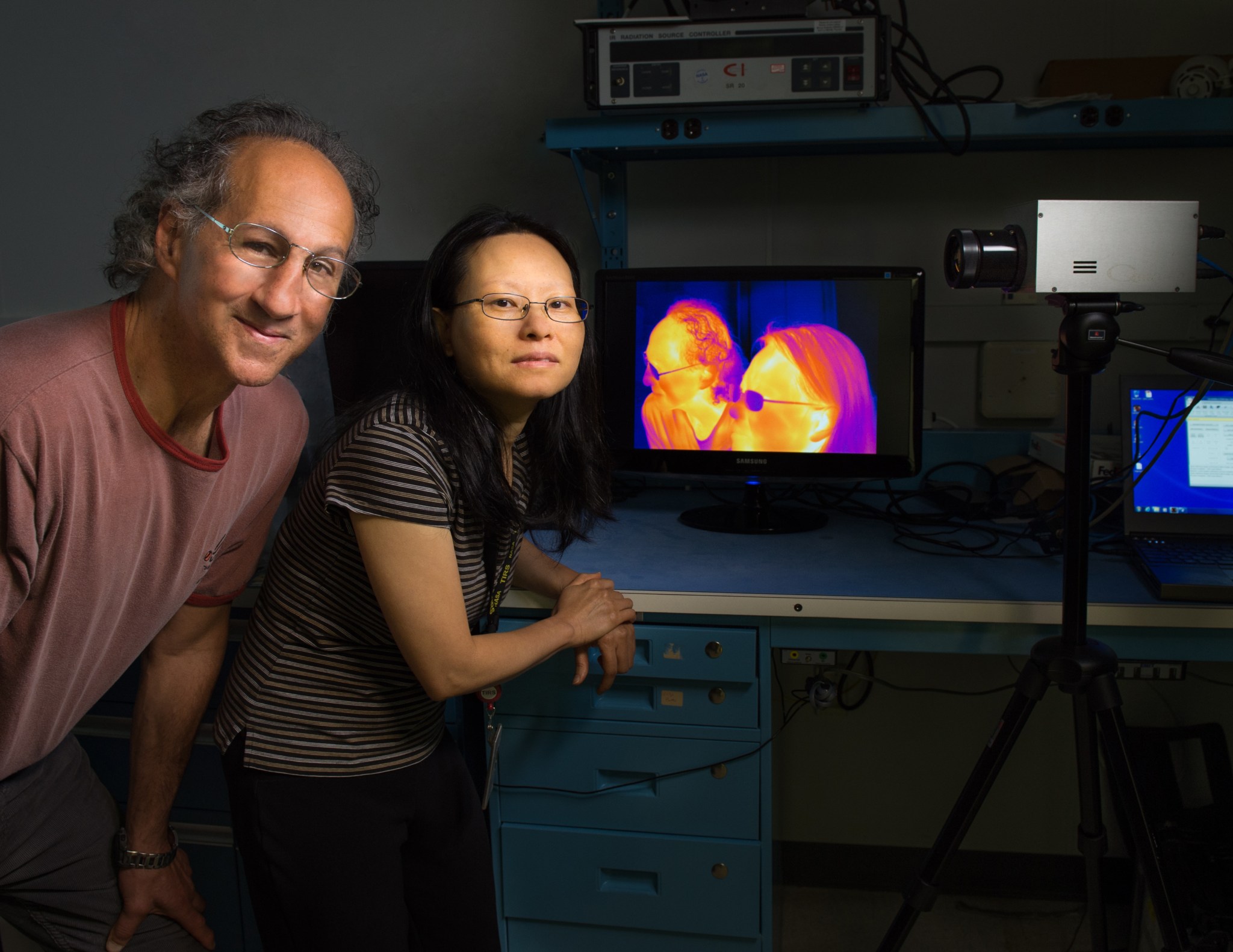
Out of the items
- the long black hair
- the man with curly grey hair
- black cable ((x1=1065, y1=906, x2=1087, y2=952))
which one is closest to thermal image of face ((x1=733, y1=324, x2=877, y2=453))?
the long black hair

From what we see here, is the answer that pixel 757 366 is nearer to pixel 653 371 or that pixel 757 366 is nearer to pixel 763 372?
pixel 763 372

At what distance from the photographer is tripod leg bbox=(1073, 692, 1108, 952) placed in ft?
4.06

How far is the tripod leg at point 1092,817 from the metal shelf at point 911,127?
1.00 metres

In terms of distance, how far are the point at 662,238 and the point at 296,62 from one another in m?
0.95

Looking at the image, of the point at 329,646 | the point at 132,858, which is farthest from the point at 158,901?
the point at 329,646

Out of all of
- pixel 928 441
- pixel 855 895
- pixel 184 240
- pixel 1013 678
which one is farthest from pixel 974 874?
pixel 184 240

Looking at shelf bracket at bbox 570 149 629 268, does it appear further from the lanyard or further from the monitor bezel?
the lanyard

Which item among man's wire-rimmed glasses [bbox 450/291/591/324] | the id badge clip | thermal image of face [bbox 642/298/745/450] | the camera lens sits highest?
the camera lens

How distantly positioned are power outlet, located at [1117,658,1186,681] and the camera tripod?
0.45 m

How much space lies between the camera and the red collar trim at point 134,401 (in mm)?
990

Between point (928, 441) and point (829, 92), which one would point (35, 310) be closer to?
point (829, 92)

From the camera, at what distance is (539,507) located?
132 cm

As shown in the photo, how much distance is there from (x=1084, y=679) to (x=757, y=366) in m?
0.76

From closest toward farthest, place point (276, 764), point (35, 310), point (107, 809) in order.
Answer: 1. point (276, 764)
2. point (107, 809)
3. point (35, 310)
